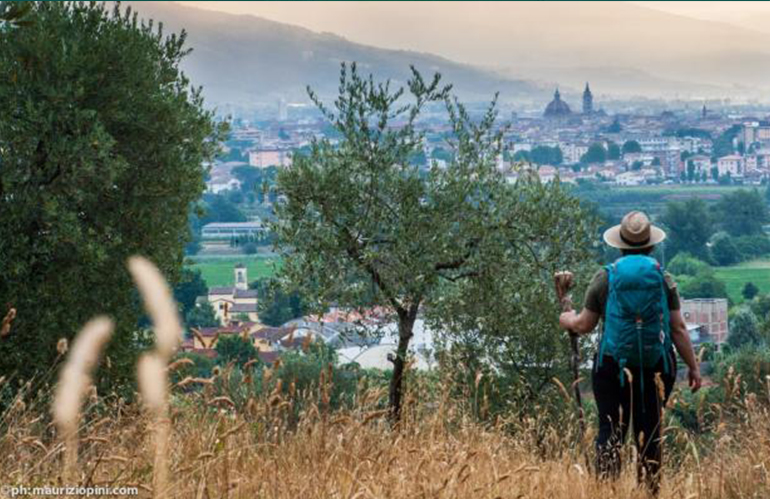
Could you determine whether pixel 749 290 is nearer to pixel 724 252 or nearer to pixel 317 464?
pixel 724 252

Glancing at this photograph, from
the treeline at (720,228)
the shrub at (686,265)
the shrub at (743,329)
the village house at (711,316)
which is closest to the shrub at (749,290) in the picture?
the shrub at (686,265)

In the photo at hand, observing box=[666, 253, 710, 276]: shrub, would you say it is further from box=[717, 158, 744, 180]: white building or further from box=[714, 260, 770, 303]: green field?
box=[717, 158, 744, 180]: white building

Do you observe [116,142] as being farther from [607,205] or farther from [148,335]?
[607,205]

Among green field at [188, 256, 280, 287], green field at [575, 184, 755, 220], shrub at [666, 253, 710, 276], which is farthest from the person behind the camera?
green field at [575, 184, 755, 220]

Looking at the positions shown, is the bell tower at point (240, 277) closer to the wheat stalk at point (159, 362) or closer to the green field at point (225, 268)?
the green field at point (225, 268)

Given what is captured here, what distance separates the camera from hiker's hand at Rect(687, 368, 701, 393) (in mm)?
4836

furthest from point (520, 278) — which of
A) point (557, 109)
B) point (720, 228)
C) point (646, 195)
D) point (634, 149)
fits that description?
point (557, 109)

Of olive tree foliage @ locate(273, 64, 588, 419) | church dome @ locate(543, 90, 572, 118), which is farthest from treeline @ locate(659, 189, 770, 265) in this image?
church dome @ locate(543, 90, 572, 118)

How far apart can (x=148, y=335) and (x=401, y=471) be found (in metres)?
11.7

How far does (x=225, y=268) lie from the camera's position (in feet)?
264

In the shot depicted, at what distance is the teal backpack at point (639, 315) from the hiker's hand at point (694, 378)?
0.50ft

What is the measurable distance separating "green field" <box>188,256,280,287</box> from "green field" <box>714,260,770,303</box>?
2680 cm

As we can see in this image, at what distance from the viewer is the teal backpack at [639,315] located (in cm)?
470

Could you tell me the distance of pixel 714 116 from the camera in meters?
149
